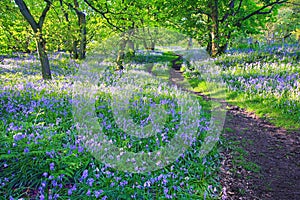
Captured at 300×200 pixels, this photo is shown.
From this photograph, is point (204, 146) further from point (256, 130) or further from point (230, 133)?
point (256, 130)

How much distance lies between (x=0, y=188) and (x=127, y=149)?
1948mm

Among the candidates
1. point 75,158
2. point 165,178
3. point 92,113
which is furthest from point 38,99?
point 165,178

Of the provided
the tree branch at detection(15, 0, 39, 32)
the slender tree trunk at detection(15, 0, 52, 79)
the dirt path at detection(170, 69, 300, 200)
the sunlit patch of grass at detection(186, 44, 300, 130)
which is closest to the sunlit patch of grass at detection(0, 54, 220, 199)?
the dirt path at detection(170, 69, 300, 200)

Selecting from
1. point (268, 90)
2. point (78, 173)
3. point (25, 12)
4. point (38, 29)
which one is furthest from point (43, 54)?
point (268, 90)

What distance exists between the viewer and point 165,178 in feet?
11.6

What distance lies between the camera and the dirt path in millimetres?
3711

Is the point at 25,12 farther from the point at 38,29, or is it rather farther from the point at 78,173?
the point at 78,173

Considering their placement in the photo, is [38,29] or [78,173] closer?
[78,173]

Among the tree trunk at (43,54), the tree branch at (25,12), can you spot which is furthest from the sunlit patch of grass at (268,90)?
the tree branch at (25,12)

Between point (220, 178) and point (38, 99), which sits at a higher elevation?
point (38, 99)

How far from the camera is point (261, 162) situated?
15.1 feet

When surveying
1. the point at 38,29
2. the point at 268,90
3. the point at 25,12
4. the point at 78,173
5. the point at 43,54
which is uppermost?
the point at 25,12

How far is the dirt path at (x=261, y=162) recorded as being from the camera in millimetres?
3711

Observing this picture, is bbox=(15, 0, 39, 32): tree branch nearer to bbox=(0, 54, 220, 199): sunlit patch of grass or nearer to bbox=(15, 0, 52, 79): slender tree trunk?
bbox=(15, 0, 52, 79): slender tree trunk
